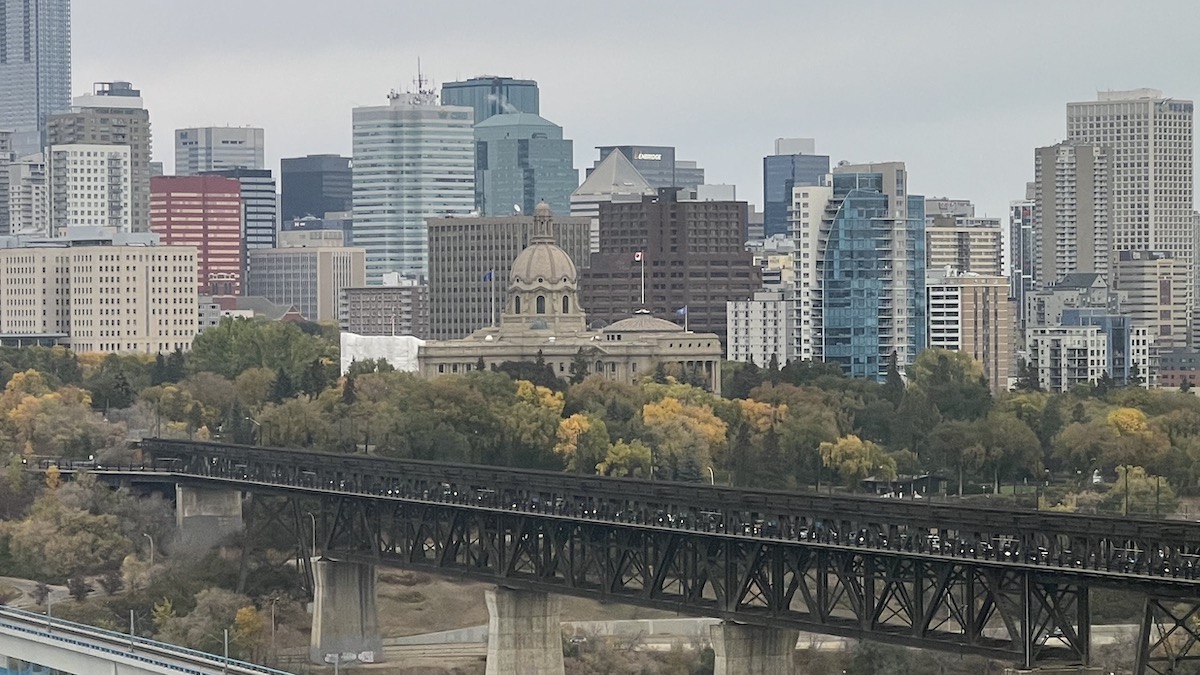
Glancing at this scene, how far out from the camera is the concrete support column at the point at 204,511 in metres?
164

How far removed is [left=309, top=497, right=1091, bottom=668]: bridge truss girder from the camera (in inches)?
4099

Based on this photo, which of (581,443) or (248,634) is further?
(581,443)

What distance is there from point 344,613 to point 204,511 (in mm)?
24669

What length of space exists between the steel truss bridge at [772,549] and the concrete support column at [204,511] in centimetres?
989

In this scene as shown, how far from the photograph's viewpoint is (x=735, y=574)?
116375 mm

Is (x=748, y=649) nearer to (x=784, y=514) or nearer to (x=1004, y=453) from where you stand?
(x=784, y=514)

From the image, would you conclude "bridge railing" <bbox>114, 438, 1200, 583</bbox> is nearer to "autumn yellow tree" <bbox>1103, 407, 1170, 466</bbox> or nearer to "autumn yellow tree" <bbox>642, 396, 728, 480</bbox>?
"autumn yellow tree" <bbox>642, 396, 728, 480</bbox>

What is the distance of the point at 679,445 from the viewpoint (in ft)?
627

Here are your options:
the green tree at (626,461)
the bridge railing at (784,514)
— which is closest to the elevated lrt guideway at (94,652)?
the bridge railing at (784,514)

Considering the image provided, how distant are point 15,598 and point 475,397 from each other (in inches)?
1975

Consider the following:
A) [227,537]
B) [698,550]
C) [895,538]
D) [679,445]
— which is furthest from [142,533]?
[895,538]

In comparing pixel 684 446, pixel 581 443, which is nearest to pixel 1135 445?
pixel 684 446

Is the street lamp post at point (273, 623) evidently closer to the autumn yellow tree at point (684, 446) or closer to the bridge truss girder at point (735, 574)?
the bridge truss girder at point (735, 574)

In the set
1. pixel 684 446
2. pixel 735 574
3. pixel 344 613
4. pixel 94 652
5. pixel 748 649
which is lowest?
pixel 344 613
